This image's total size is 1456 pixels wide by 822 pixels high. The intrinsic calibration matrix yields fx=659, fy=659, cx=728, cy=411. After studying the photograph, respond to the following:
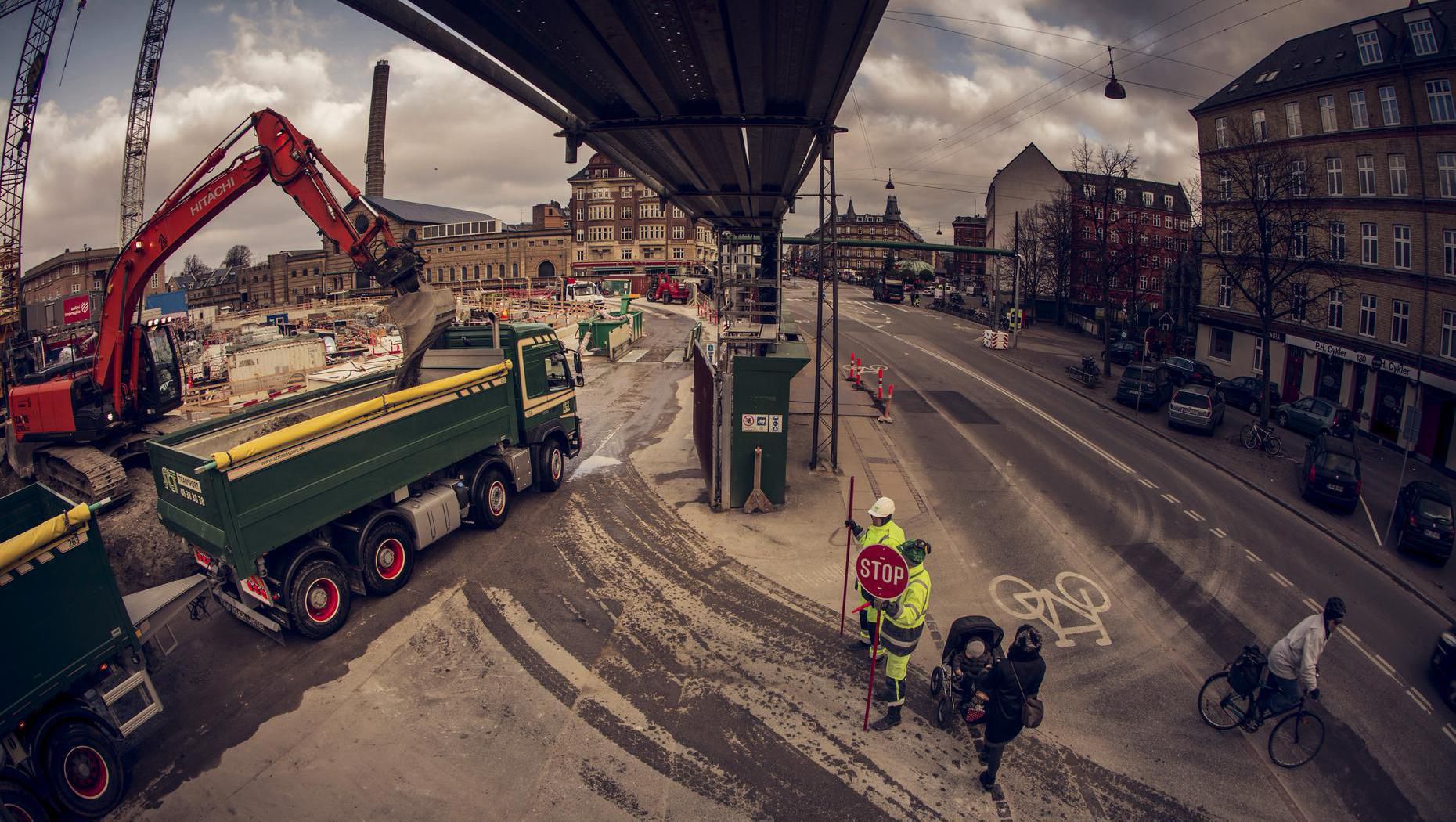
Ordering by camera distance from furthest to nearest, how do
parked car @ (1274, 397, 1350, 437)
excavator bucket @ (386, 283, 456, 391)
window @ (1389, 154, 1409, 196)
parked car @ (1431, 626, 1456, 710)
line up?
window @ (1389, 154, 1409, 196), parked car @ (1274, 397, 1350, 437), excavator bucket @ (386, 283, 456, 391), parked car @ (1431, 626, 1456, 710)

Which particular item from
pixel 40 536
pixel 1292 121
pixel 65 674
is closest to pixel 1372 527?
pixel 65 674

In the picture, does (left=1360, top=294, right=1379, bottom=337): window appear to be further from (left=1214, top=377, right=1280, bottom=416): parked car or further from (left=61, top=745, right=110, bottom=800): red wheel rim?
(left=61, top=745, right=110, bottom=800): red wheel rim

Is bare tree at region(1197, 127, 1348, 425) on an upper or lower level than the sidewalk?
upper

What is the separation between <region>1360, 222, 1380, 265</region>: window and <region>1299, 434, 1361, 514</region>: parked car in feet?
47.4

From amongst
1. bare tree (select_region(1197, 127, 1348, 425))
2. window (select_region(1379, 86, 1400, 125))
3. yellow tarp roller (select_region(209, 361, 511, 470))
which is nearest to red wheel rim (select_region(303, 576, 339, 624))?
yellow tarp roller (select_region(209, 361, 511, 470))

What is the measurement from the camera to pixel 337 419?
881cm

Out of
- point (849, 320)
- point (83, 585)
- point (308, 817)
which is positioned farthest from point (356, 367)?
point (849, 320)

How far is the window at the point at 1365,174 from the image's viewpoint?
82.1 feet

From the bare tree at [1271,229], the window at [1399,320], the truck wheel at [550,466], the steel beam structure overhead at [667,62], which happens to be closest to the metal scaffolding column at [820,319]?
the steel beam structure overhead at [667,62]

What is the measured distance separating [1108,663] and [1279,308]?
1142 inches

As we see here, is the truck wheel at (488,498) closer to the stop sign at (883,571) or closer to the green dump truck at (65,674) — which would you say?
the green dump truck at (65,674)

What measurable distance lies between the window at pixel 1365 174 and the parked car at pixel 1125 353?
10681 mm

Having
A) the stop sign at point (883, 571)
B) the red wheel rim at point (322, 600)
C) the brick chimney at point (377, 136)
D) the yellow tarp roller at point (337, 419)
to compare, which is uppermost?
the brick chimney at point (377, 136)

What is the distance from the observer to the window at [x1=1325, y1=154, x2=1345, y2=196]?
1035 inches
